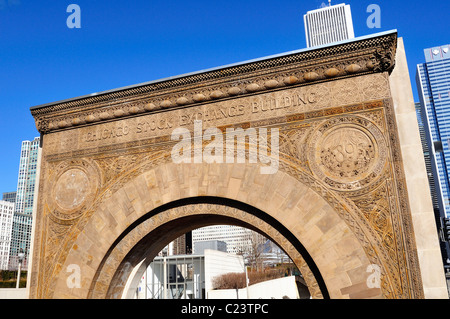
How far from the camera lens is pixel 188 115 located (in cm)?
733

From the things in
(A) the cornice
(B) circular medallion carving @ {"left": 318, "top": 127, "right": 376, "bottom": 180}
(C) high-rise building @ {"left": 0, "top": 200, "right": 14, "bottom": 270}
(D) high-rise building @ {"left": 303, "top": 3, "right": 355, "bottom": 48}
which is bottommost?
(B) circular medallion carving @ {"left": 318, "top": 127, "right": 376, "bottom": 180}

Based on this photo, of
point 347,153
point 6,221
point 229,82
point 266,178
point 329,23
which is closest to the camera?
point 347,153

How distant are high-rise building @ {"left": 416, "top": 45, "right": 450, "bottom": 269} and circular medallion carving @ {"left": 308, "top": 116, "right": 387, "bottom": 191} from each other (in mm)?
105529

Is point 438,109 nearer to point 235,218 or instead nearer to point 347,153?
point 347,153

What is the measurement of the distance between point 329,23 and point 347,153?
132061 mm

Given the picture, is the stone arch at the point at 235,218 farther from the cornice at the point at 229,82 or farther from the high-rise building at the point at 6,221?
the high-rise building at the point at 6,221

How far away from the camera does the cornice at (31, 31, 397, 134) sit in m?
6.21

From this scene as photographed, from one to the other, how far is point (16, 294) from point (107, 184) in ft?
13.8

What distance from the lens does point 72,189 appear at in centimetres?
788

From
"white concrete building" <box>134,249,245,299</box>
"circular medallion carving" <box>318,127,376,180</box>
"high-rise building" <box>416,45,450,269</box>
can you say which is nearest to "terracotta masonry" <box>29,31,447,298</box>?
"circular medallion carving" <box>318,127,376,180</box>

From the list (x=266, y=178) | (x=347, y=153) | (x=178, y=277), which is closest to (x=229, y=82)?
(x=266, y=178)

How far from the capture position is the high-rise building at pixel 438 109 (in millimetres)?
100688

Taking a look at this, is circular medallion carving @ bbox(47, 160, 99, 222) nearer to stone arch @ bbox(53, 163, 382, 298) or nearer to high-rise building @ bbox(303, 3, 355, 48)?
stone arch @ bbox(53, 163, 382, 298)

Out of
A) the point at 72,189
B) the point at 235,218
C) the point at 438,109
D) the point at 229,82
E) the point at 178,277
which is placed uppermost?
the point at 438,109
